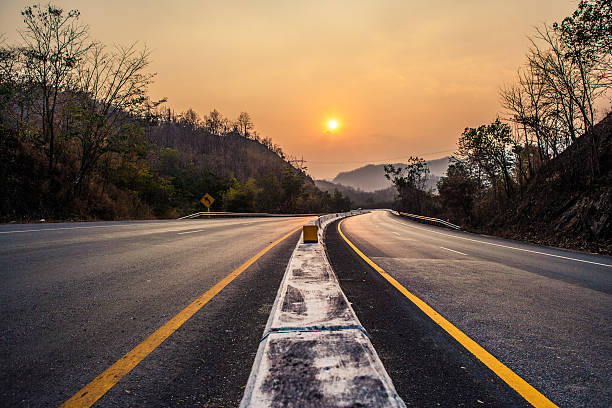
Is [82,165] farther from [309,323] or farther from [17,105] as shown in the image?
[309,323]

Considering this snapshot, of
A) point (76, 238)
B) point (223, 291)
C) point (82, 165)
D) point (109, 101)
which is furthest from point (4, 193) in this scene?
point (223, 291)

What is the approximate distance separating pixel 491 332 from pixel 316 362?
2.08 m

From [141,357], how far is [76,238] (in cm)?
754

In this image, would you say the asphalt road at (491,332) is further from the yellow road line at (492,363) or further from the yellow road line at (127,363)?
the yellow road line at (127,363)

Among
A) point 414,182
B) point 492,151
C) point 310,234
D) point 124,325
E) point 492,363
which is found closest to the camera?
point 492,363

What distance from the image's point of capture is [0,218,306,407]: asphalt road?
1.71 m

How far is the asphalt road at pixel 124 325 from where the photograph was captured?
1707 mm

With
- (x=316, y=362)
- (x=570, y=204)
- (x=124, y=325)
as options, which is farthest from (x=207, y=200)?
(x=316, y=362)

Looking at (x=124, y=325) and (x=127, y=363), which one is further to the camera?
(x=124, y=325)

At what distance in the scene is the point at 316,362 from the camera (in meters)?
1.57

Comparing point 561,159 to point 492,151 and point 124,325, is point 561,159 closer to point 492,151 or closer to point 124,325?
point 492,151

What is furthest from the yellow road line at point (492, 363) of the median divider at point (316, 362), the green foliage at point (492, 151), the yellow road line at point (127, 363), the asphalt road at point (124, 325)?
the green foliage at point (492, 151)

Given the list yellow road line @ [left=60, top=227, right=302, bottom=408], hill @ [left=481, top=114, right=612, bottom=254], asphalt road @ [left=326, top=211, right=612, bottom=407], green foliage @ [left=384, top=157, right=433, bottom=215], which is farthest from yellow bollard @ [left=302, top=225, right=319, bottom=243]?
green foliage @ [left=384, top=157, right=433, bottom=215]

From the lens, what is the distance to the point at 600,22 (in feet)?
41.3
